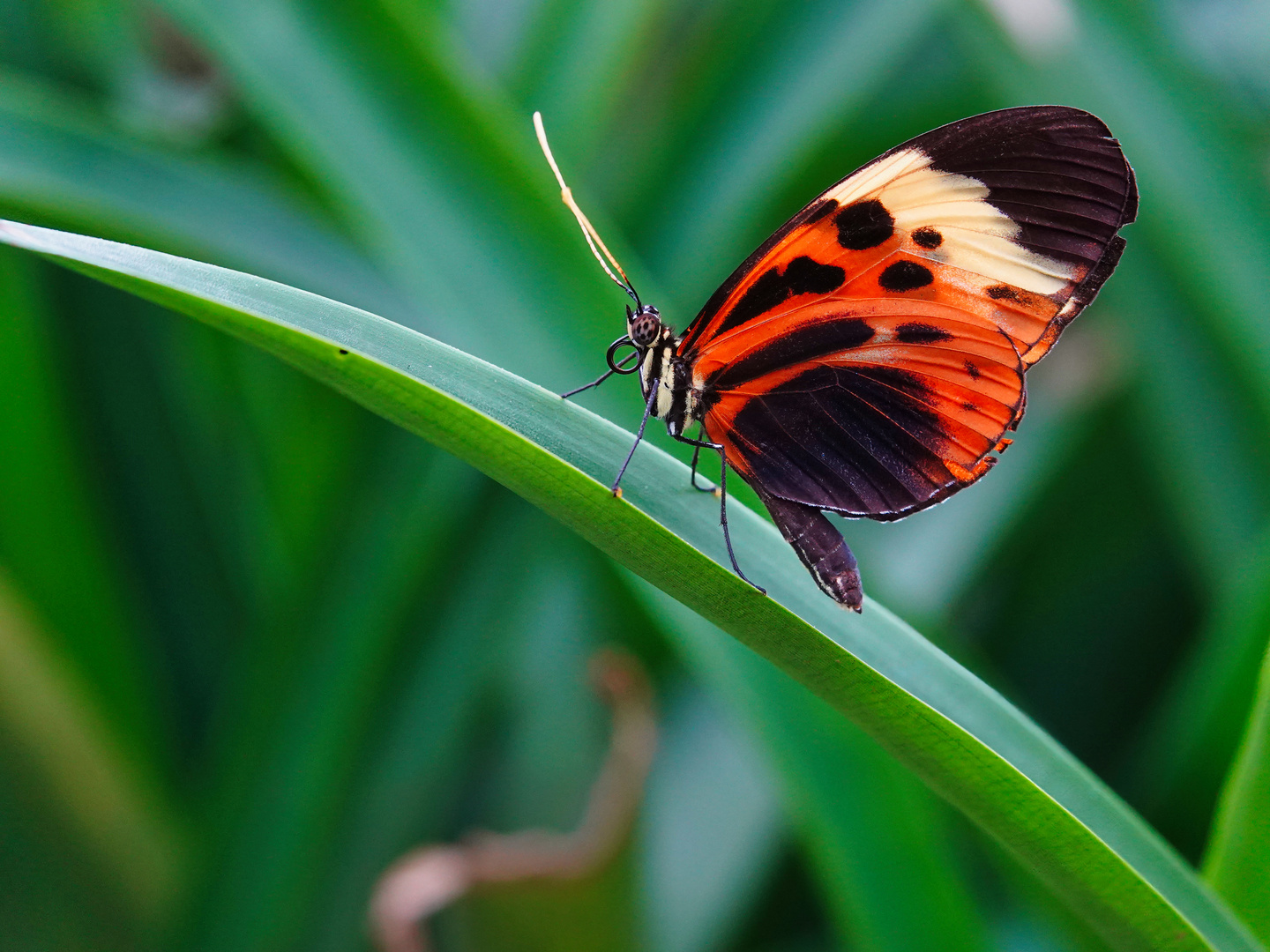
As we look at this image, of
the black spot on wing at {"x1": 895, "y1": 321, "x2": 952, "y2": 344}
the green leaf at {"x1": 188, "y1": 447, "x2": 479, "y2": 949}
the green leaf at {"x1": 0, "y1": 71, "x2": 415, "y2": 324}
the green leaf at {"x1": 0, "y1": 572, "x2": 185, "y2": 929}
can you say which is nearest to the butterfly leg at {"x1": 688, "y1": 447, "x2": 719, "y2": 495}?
the black spot on wing at {"x1": 895, "y1": 321, "x2": 952, "y2": 344}

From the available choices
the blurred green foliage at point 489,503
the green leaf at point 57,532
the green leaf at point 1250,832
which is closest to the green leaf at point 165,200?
the blurred green foliage at point 489,503

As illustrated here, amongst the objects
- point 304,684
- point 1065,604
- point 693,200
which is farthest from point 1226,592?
point 304,684

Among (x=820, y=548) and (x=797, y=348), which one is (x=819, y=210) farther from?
(x=820, y=548)

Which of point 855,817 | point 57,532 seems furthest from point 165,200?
point 855,817

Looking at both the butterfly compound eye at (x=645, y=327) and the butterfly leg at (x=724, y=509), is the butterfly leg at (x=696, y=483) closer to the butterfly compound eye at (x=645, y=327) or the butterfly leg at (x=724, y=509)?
the butterfly leg at (x=724, y=509)

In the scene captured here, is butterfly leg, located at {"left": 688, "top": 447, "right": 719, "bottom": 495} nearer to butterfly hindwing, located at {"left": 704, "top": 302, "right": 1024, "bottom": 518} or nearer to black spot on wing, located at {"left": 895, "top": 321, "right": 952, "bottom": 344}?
butterfly hindwing, located at {"left": 704, "top": 302, "right": 1024, "bottom": 518}

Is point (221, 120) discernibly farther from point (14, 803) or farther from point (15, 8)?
point (14, 803)

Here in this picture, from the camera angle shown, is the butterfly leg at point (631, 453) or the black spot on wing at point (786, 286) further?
the black spot on wing at point (786, 286)
